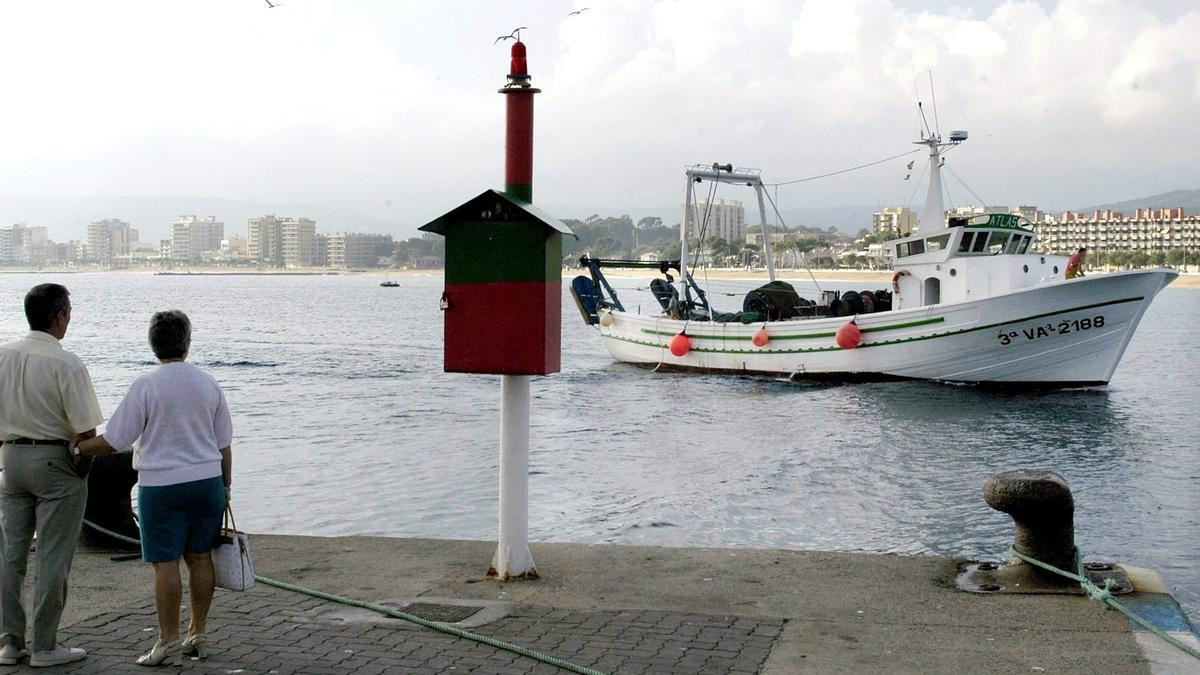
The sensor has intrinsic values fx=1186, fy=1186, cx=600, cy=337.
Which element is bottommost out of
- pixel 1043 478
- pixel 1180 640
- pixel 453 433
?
pixel 453 433

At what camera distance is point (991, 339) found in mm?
30531

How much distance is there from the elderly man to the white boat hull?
2703 cm

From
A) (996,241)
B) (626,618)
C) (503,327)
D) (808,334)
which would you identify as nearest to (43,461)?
(503,327)

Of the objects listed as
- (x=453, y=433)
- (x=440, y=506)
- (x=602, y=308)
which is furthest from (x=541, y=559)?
(x=602, y=308)

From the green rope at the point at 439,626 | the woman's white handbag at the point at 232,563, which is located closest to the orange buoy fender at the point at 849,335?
the green rope at the point at 439,626

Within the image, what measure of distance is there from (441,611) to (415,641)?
0.60 m

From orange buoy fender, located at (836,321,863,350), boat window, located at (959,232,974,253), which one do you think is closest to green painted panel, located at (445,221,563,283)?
boat window, located at (959,232,974,253)

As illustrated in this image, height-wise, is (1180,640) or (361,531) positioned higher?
(1180,640)

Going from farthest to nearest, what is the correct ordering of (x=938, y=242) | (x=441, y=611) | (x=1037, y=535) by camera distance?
(x=938, y=242)
(x=1037, y=535)
(x=441, y=611)

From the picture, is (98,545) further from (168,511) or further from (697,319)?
(697,319)

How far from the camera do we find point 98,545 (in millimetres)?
8016

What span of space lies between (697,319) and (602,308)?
5163 mm

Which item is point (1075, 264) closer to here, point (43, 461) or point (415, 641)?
point (415, 641)

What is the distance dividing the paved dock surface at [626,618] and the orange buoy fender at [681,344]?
93.8 feet
